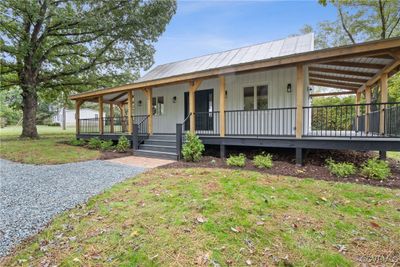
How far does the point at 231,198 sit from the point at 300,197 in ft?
4.30

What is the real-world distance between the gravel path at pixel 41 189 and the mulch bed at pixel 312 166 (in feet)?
6.56

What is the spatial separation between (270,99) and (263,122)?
0.94 m

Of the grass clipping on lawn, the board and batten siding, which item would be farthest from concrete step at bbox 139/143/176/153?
the grass clipping on lawn

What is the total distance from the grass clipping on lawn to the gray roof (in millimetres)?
5846

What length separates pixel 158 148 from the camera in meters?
9.22

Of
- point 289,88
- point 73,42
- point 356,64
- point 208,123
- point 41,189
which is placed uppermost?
point 73,42

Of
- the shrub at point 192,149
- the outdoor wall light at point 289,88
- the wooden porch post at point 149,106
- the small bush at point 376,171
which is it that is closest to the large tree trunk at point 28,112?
the wooden porch post at point 149,106

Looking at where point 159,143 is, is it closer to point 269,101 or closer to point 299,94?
point 269,101

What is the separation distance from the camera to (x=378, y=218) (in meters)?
3.39

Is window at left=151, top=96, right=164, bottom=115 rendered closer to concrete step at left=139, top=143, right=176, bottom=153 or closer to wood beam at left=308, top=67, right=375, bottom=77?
concrete step at left=139, top=143, right=176, bottom=153

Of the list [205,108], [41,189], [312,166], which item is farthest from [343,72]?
[41,189]

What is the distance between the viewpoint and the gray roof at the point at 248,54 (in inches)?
372

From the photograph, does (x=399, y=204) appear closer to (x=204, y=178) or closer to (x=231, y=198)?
(x=231, y=198)

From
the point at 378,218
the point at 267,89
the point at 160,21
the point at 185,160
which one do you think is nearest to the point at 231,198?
the point at 378,218
